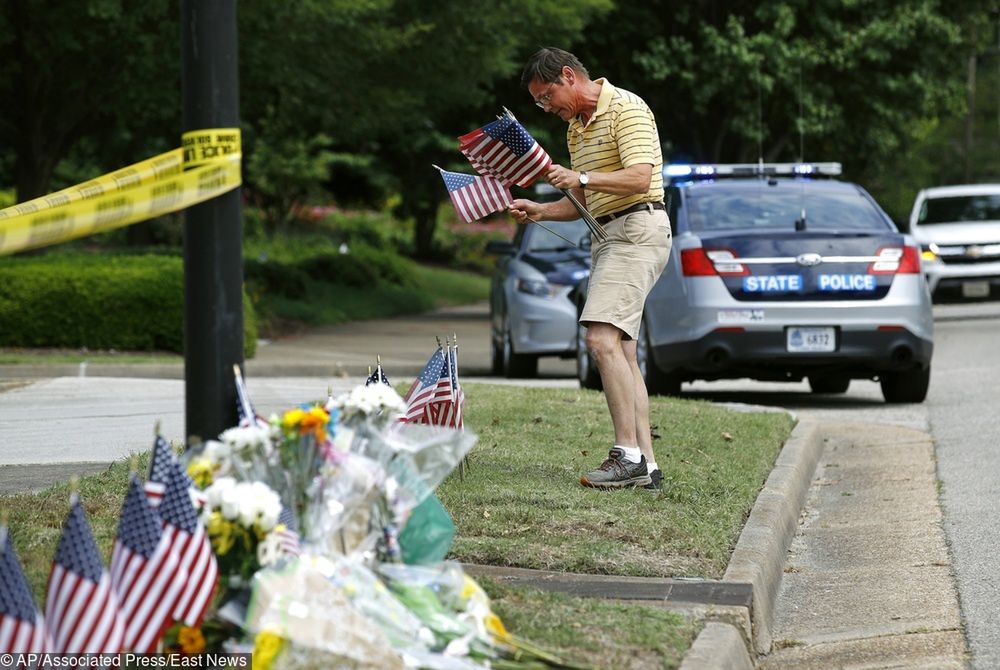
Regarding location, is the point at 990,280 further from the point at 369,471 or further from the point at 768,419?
the point at 369,471

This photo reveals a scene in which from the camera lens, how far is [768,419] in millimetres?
10250

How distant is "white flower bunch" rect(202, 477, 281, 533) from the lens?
3904 millimetres

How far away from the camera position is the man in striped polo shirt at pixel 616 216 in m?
7.09

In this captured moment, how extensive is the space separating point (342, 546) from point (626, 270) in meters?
3.44

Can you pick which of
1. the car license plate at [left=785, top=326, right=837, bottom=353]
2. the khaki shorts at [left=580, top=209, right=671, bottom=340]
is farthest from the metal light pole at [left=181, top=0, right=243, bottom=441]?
the car license plate at [left=785, top=326, right=837, bottom=353]

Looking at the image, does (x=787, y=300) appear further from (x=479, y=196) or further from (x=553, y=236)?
(x=479, y=196)

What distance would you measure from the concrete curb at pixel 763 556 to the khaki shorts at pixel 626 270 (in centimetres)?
101

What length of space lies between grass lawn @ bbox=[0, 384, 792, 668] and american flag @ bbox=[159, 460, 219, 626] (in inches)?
42.2

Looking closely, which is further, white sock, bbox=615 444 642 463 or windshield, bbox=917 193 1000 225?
windshield, bbox=917 193 1000 225

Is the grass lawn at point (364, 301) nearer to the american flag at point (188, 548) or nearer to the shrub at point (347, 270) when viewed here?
the shrub at point (347, 270)

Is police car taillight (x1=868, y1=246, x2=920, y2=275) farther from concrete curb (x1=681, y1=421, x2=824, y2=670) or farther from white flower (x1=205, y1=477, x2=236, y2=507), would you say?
white flower (x1=205, y1=477, x2=236, y2=507)

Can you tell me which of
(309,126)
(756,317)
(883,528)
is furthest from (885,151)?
(883,528)

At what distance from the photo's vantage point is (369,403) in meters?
4.28

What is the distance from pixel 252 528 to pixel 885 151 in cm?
2691
